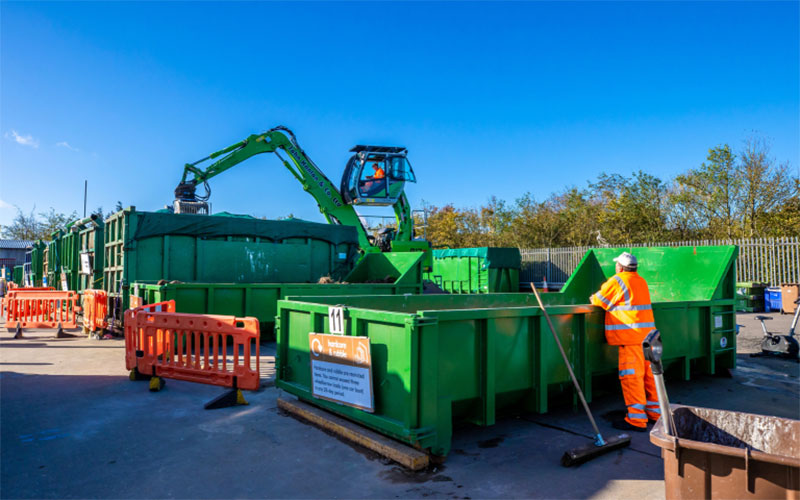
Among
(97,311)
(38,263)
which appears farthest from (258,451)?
(38,263)

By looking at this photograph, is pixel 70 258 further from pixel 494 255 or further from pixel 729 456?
pixel 729 456

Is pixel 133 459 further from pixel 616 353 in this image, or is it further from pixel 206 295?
pixel 206 295

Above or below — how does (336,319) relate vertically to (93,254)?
below

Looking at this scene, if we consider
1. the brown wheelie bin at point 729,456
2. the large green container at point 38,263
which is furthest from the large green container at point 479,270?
the large green container at point 38,263

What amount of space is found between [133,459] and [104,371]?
404cm

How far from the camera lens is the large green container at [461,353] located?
3.84 metres

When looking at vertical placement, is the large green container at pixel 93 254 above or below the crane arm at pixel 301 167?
below

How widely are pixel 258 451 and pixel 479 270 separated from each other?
16.2 m

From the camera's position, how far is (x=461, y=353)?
4113 mm

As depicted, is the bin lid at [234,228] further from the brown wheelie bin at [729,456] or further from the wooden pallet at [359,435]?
the brown wheelie bin at [729,456]

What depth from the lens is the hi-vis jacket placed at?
495cm

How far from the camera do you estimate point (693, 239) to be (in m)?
23.5

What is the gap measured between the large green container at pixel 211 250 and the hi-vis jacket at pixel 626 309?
9.12 meters

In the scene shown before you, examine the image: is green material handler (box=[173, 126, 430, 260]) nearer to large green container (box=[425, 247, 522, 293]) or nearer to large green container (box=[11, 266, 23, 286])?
large green container (box=[425, 247, 522, 293])
